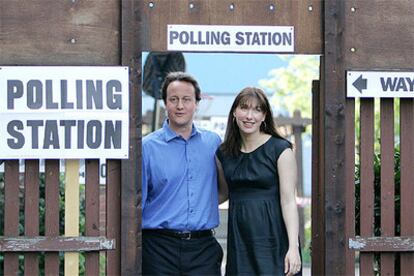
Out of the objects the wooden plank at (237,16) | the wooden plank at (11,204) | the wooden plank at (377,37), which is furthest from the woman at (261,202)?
the wooden plank at (11,204)

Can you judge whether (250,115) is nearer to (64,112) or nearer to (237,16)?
(237,16)

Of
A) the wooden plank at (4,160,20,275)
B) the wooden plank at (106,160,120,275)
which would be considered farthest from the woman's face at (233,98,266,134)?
the wooden plank at (4,160,20,275)

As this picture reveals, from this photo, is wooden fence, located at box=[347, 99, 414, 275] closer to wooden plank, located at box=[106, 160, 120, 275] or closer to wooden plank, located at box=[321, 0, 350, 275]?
wooden plank, located at box=[321, 0, 350, 275]

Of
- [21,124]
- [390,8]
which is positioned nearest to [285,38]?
[390,8]

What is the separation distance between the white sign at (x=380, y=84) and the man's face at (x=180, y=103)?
0.97 metres

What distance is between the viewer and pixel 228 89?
2325 cm

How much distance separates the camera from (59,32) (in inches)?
185

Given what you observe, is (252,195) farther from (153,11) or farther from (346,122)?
(153,11)

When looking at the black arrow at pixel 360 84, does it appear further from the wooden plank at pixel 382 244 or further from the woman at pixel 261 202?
the wooden plank at pixel 382 244

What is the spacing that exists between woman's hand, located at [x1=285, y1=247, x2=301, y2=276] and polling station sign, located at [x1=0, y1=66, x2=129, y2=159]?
1115mm

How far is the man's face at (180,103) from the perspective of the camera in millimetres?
4977

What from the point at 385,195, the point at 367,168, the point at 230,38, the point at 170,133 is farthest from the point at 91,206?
the point at 385,195

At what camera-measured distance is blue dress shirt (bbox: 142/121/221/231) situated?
16.2ft

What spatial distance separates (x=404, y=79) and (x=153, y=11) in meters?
1.57
